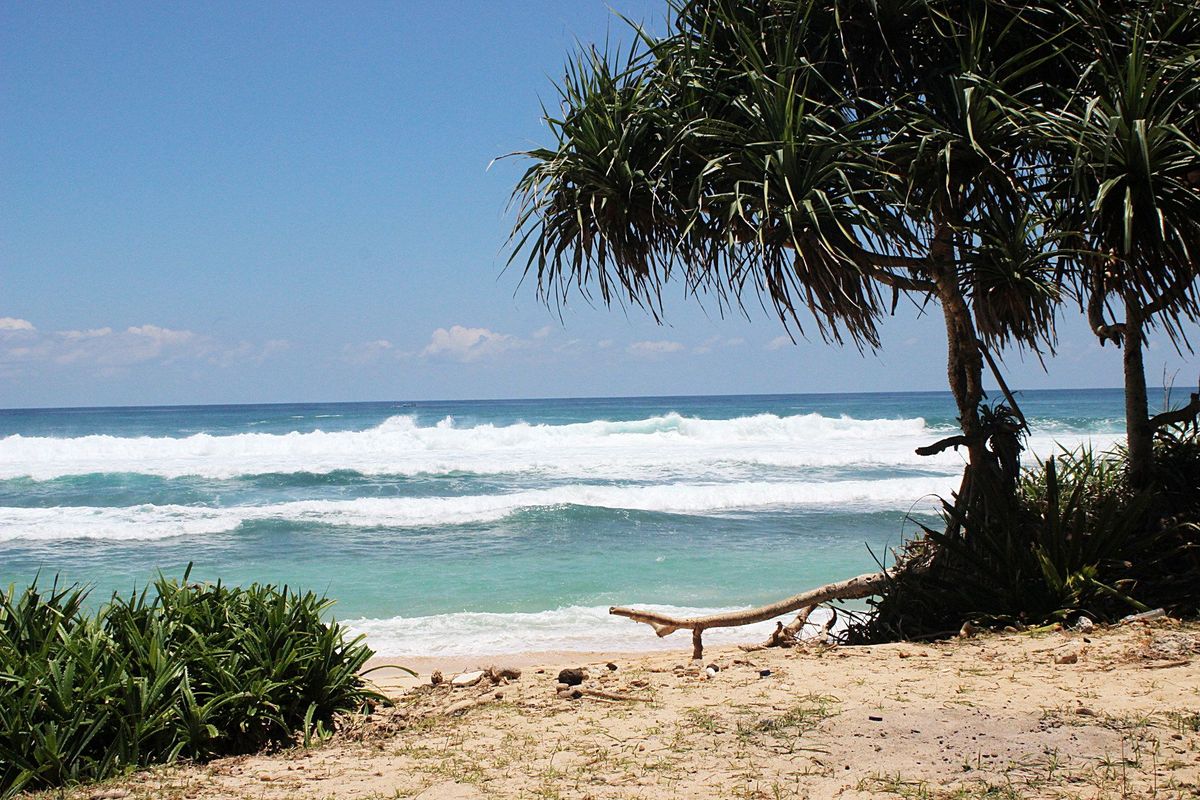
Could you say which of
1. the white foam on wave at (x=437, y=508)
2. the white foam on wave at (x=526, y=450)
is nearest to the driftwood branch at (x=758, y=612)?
the white foam on wave at (x=437, y=508)

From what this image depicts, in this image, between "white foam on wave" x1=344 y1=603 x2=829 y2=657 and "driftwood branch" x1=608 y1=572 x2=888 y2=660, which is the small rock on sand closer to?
"driftwood branch" x1=608 y1=572 x2=888 y2=660

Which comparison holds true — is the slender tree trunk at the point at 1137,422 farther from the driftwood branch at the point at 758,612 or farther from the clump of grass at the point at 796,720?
the clump of grass at the point at 796,720

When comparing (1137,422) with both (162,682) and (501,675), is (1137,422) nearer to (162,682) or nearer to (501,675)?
(501,675)

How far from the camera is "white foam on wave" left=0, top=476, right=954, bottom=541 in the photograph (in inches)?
616

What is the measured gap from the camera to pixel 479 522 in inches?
617

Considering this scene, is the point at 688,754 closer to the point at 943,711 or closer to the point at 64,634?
the point at 943,711

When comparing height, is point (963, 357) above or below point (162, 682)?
above

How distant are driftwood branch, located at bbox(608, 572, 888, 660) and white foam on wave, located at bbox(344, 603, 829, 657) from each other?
1105mm

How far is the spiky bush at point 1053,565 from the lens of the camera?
5.69 meters

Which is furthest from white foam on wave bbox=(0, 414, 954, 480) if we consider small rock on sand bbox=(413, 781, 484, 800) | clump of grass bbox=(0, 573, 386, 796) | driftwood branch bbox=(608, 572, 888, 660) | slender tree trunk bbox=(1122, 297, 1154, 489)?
small rock on sand bbox=(413, 781, 484, 800)

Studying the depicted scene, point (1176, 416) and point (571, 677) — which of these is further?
point (1176, 416)

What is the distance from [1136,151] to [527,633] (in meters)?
6.14

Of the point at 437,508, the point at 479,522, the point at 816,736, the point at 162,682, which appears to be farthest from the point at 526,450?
the point at 816,736

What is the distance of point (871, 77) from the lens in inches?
237
